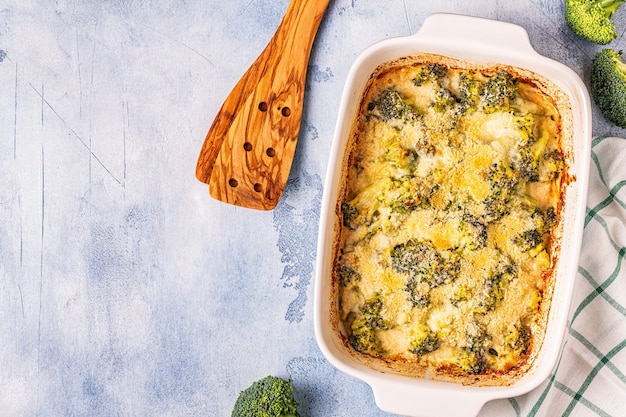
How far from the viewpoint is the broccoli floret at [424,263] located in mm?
2445

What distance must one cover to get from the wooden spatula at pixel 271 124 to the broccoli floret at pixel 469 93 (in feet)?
2.14

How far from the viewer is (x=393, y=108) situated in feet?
8.04

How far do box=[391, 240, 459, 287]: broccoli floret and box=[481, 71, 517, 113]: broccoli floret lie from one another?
1.89 feet

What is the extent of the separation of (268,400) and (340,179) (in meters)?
0.95

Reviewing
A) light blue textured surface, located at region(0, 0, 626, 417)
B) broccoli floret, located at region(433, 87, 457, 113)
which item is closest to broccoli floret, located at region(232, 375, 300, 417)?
light blue textured surface, located at region(0, 0, 626, 417)

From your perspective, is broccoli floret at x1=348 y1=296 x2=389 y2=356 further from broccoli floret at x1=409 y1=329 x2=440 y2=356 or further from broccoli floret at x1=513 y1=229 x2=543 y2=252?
broccoli floret at x1=513 y1=229 x2=543 y2=252

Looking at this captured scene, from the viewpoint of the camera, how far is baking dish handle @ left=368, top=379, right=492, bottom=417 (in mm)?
2361

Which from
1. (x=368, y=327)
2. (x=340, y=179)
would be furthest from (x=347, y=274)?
(x=340, y=179)

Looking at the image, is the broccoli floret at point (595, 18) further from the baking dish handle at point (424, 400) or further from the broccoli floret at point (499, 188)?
the baking dish handle at point (424, 400)

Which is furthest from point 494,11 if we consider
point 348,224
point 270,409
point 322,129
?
point 270,409

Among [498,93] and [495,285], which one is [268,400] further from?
[498,93]

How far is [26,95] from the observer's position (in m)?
2.83

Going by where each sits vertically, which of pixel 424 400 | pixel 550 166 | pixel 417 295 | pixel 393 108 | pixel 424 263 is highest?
pixel 393 108

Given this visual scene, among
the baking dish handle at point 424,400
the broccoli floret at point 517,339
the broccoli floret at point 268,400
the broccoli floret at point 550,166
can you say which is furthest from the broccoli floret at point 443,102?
the broccoli floret at point 268,400
